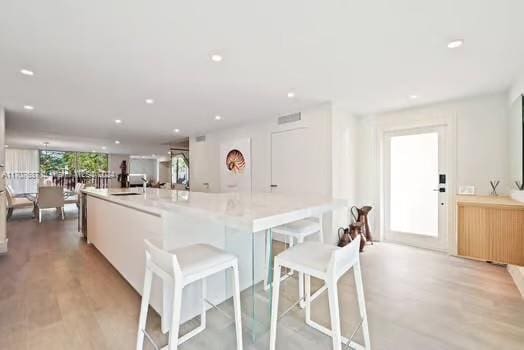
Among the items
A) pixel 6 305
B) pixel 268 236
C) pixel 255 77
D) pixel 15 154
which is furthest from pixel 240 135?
pixel 15 154

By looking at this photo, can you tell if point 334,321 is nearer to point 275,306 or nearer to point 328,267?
point 328,267

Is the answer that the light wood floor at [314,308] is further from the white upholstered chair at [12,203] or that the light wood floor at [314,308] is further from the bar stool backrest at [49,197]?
the white upholstered chair at [12,203]

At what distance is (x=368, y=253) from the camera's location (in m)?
3.62

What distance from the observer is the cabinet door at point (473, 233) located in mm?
2625

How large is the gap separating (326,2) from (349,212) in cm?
350

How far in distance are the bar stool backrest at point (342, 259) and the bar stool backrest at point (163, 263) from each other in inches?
31.4

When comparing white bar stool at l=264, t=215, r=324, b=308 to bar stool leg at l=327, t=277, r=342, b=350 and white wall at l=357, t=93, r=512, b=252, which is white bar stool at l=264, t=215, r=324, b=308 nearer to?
bar stool leg at l=327, t=277, r=342, b=350

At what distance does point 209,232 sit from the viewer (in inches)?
81.4

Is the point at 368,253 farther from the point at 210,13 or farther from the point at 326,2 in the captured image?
the point at 210,13

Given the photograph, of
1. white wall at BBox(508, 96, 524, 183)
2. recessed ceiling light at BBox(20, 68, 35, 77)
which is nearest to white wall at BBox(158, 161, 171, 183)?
recessed ceiling light at BBox(20, 68, 35, 77)

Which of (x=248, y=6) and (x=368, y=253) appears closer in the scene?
(x=248, y=6)

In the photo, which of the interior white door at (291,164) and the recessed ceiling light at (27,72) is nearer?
the recessed ceiling light at (27,72)

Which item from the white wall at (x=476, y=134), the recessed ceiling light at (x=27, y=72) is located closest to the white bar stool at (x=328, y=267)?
the white wall at (x=476, y=134)

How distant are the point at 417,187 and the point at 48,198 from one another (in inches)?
332
